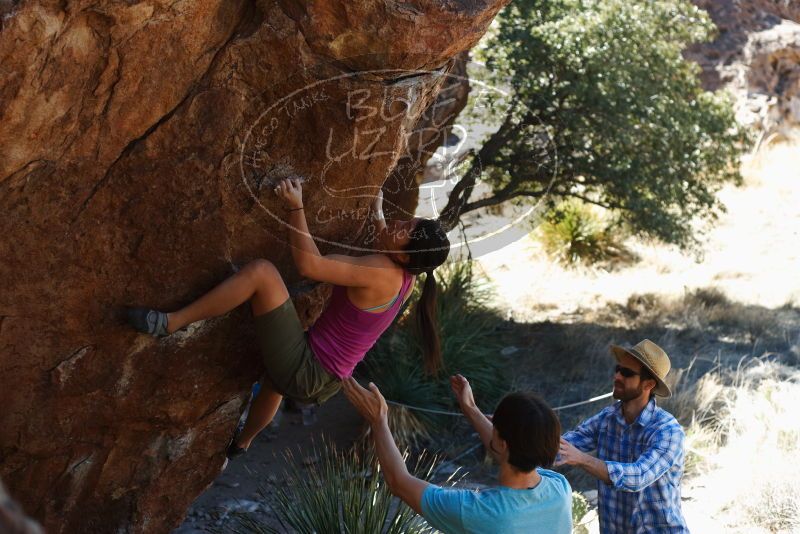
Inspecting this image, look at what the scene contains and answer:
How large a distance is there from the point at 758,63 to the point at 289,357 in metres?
16.2

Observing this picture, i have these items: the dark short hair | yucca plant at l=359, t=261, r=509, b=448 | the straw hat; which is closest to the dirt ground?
yucca plant at l=359, t=261, r=509, b=448

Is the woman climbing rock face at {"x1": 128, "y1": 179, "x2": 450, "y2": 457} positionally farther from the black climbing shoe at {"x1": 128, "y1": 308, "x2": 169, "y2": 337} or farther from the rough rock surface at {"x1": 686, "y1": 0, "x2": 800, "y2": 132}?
the rough rock surface at {"x1": 686, "y1": 0, "x2": 800, "y2": 132}

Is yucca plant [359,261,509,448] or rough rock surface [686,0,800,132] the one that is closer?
yucca plant [359,261,509,448]

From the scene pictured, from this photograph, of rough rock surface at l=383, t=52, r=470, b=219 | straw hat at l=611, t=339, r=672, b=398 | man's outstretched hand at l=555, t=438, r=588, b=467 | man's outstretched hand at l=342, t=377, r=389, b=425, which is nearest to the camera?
man's outstretched hand at l=342, t=377, r=389, b=425

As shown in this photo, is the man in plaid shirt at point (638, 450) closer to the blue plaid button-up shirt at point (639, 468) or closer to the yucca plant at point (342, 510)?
the blue plaid button-up shirt at point (639, 468)

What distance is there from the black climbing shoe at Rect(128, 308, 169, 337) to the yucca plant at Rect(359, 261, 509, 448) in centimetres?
438

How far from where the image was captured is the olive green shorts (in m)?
4.62

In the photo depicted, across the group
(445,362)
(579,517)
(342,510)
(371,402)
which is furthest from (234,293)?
(445,362)

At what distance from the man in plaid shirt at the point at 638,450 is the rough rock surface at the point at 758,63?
1475 cm

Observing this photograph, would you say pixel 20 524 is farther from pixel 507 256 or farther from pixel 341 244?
pixel 507 256

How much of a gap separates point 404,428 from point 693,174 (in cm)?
483

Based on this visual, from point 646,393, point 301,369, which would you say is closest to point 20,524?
point 301,369

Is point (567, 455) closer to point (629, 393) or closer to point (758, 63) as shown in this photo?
point (629, 393)

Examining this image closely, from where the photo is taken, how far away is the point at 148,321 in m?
4.41
